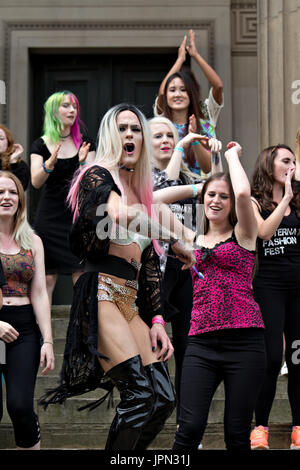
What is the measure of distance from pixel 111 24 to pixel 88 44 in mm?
382

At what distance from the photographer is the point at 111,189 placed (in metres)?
3.79

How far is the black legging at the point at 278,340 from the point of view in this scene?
4.90 m

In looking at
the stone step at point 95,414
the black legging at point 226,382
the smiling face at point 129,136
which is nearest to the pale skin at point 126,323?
the smiling face at point 129,136

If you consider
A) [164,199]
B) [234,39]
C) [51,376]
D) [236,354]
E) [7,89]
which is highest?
[234,39]

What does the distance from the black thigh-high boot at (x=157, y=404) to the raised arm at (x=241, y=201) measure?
969 millimetres

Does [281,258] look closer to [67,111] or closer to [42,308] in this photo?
[42,308]

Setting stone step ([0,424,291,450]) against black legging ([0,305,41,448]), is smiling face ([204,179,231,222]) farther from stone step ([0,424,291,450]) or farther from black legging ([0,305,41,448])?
stone step ([0,424,291,450])

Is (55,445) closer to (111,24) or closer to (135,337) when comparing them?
(135,337)

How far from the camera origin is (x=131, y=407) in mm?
3734

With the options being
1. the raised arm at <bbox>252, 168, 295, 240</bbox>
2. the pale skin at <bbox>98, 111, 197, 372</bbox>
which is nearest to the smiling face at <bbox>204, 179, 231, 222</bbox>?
the raised arm at <bbox>252, 168, 295, 240</bbox>

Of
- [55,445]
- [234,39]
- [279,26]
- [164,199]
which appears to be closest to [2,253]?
[164,199]

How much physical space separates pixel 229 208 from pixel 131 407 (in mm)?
1425

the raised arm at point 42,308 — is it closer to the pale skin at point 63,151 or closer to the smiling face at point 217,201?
the smiling face at point 217,201

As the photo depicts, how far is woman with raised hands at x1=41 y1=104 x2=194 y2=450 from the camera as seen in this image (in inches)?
147
